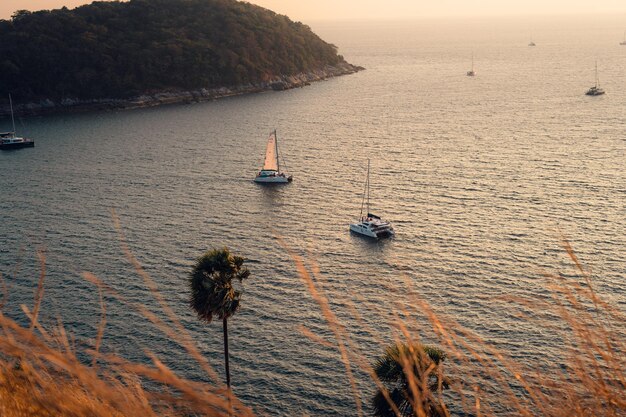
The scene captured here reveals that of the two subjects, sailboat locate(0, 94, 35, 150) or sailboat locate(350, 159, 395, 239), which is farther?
sailboat locate(0, 94, 35, 150)

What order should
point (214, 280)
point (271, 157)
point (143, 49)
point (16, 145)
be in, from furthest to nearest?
point (143, 49), point (16, 145), point (271, 157), point (214, 280)

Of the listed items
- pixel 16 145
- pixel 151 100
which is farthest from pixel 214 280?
pixel 151 100

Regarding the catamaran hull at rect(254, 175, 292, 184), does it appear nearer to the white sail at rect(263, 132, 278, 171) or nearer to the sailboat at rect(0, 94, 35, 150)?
the white sail at rect(263, 132, 278, 171)

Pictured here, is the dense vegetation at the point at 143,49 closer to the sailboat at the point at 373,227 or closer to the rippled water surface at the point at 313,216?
the rippled water surface at the point at 313,216

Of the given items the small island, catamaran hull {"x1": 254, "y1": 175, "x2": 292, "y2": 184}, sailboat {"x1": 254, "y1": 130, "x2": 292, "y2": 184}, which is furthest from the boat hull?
catamaran hull {"x1": 254, "y1": 175, "x2": 292, "y2": 184}

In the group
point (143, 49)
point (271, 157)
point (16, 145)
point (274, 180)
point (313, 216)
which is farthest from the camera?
point (143, 49)

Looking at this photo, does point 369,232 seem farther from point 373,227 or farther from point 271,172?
point 271,172
